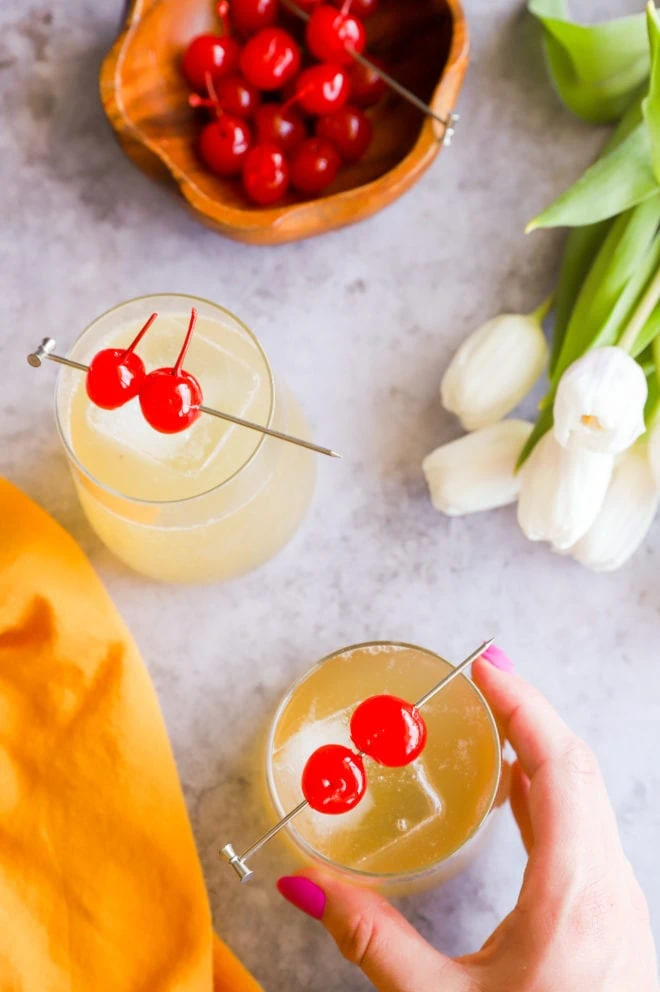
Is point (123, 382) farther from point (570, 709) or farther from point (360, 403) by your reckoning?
point (570, 709)

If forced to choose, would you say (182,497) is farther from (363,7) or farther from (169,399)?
(363,7)

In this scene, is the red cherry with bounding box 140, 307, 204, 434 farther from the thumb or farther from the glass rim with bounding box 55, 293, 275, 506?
the thumb

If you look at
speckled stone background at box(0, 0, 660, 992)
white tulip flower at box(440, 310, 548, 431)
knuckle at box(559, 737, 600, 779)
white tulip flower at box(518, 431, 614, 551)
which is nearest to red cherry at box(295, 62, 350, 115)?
speckled stone background at box(0, 0, 660, 992)

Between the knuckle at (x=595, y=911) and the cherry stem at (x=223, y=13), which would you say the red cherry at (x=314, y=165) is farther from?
the knuckle at (x=595, y=911)

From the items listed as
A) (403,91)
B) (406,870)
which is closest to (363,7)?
(403,91)

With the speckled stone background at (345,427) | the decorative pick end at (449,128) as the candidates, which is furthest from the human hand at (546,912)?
the decorative pick end at (449,128)
